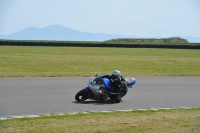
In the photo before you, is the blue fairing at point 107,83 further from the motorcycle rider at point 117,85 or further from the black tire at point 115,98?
the black tire at point 115,98

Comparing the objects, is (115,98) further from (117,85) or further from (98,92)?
(98,92)

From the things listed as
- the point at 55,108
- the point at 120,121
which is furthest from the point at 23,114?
the point at 120,121

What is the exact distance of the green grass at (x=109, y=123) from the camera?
7.70 m

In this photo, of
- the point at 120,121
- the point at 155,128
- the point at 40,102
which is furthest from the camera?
the point at 40,102

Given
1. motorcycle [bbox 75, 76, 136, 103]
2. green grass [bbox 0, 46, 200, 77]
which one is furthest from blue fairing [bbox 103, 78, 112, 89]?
green grass [bbox 0, 46, 200, 77]

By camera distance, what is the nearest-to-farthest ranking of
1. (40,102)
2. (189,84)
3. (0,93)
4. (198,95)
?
(40,102) → (0,93) → (198,95) → (189,84)

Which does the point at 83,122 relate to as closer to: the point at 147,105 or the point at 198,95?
the point at 147,105

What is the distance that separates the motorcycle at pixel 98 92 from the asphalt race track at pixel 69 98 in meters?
0.16

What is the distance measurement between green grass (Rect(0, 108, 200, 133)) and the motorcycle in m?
2.00

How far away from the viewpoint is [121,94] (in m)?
A: 12.0

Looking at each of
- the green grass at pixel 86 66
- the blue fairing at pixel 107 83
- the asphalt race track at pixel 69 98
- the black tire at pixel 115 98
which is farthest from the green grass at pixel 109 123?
the green grass at pixel 86 66

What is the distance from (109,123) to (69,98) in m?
4.10

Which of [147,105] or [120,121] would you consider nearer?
[120,121]

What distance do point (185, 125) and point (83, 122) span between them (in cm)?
208
